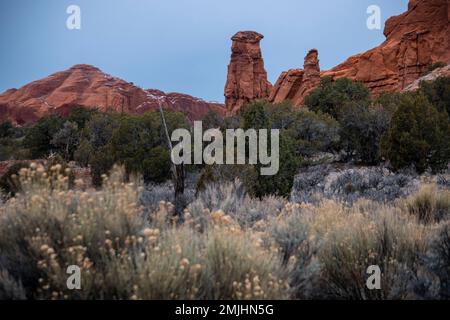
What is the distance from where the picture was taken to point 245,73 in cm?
6912

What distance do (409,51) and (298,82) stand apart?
1724 centimetres

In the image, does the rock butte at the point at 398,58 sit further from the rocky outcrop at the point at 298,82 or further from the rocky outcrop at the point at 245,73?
the rocky outcrop at the point at 245,73

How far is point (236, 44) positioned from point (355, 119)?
52.4m

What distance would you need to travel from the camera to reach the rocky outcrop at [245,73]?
224 feet

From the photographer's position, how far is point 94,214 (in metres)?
3.28

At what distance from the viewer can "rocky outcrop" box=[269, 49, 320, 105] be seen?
5706 cm

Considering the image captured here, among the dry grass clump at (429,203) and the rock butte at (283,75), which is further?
the rock butte at (283,75)

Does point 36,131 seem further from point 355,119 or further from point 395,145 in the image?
point 395,145

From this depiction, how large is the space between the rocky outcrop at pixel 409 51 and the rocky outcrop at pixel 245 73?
727 inches

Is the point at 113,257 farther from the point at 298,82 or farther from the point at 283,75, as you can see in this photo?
the point at 283,75

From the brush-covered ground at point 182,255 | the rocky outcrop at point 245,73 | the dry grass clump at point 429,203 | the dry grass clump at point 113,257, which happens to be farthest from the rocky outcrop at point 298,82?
the dry grass clump at point 113,257

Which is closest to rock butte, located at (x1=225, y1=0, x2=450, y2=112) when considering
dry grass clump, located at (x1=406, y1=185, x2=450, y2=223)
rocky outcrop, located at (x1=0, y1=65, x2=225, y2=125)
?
rocky outcrop, located at (x1=0, y1=65, x2=225, y2=125)

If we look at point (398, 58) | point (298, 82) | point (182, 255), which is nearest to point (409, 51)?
point (398, 58)
